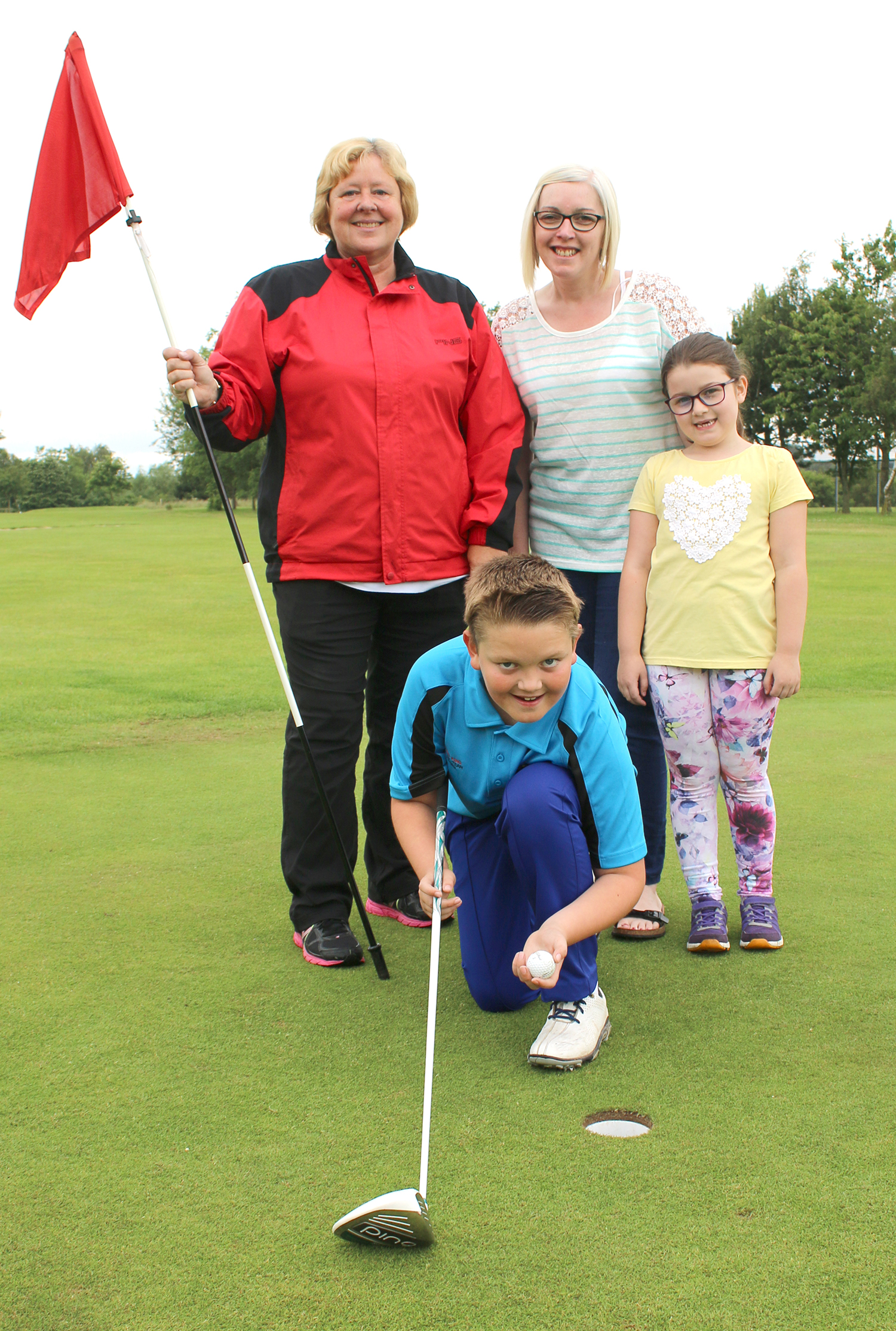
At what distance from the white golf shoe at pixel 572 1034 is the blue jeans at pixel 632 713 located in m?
0.85

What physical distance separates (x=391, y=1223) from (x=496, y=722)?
3.51ft

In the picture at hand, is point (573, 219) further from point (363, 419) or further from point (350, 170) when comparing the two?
point (363, 419)

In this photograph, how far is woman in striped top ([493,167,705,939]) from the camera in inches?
120

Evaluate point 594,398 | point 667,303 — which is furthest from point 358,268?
point 667,303

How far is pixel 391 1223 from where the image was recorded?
1636 millimetres

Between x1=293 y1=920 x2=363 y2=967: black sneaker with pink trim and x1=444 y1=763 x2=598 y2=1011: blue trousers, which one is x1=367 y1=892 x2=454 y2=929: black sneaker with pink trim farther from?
x1=444 y1=763 x2=598 y2=1011: blue trousers

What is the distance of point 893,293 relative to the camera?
132 feet

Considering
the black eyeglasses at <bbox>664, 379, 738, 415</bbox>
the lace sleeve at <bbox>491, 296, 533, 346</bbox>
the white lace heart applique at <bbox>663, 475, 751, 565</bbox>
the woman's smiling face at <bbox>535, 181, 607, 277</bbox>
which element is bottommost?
the white lace heart applique at <bbox>663, 475, 751, 565</bbox>

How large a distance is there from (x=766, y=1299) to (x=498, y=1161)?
51cm

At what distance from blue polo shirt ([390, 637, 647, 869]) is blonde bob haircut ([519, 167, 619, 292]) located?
1.24 meters

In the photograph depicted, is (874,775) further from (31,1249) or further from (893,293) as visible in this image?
(893,293)

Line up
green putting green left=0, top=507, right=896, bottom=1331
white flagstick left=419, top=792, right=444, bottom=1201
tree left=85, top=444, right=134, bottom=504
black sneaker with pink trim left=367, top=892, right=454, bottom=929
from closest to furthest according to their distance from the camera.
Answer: green putting green left=0, top=507, right=896, bottom=1331, white flagstick left=419, top=792, right=444, bottom=1201, black sneaker with pink trim left=367, top=892, right=454, bottom=929, tree left=85, top=444, right=134, bottom=504

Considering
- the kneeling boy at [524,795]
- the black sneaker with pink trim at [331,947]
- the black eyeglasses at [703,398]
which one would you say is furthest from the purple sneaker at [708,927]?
the black eyeglasses at [703,398]

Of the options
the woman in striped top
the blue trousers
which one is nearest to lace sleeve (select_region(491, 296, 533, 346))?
the woman in striped top
